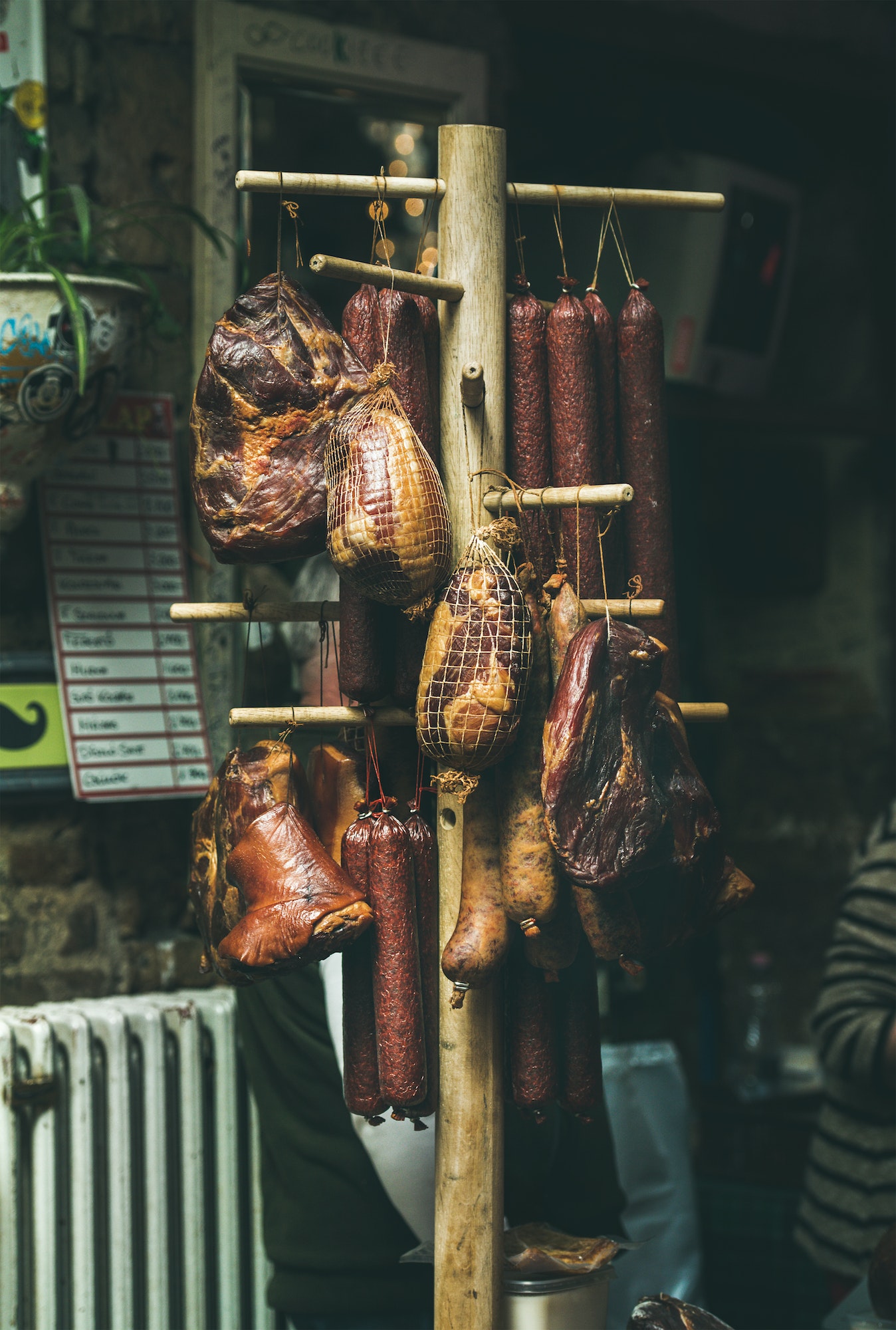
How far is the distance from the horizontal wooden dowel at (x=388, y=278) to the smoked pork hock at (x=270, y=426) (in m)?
0.09

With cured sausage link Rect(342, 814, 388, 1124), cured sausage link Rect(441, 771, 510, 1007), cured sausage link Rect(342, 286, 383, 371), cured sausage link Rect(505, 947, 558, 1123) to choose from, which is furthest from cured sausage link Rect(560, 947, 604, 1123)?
cured sausage link Rect(342, 286, 383, 371)

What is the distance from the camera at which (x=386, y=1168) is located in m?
1.87

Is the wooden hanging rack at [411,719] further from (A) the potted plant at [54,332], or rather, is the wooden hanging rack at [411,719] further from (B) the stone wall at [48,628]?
(B) the stone wall at [48,628]

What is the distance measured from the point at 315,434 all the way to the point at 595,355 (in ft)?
1.16

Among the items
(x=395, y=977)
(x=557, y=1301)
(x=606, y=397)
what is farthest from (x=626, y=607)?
(x=557, y=1301)

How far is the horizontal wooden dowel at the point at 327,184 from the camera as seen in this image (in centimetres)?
137

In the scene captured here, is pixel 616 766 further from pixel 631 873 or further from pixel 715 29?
pixel 715 29

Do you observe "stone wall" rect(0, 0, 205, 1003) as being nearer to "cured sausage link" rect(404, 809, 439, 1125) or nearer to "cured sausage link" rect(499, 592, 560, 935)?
"cured sausage link" rect(404, 809, 439, 1125)

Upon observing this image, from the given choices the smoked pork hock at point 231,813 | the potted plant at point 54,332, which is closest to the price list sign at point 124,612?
the potted plant at point 54,332

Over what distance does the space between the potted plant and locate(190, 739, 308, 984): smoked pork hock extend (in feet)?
2.62

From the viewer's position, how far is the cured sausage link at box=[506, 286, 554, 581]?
57.4 inches

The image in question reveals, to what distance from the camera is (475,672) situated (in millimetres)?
1273

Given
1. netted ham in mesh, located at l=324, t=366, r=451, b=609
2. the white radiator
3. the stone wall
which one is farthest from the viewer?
the stone wall

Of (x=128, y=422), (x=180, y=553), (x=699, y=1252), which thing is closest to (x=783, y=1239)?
(x=699, y=1252)
